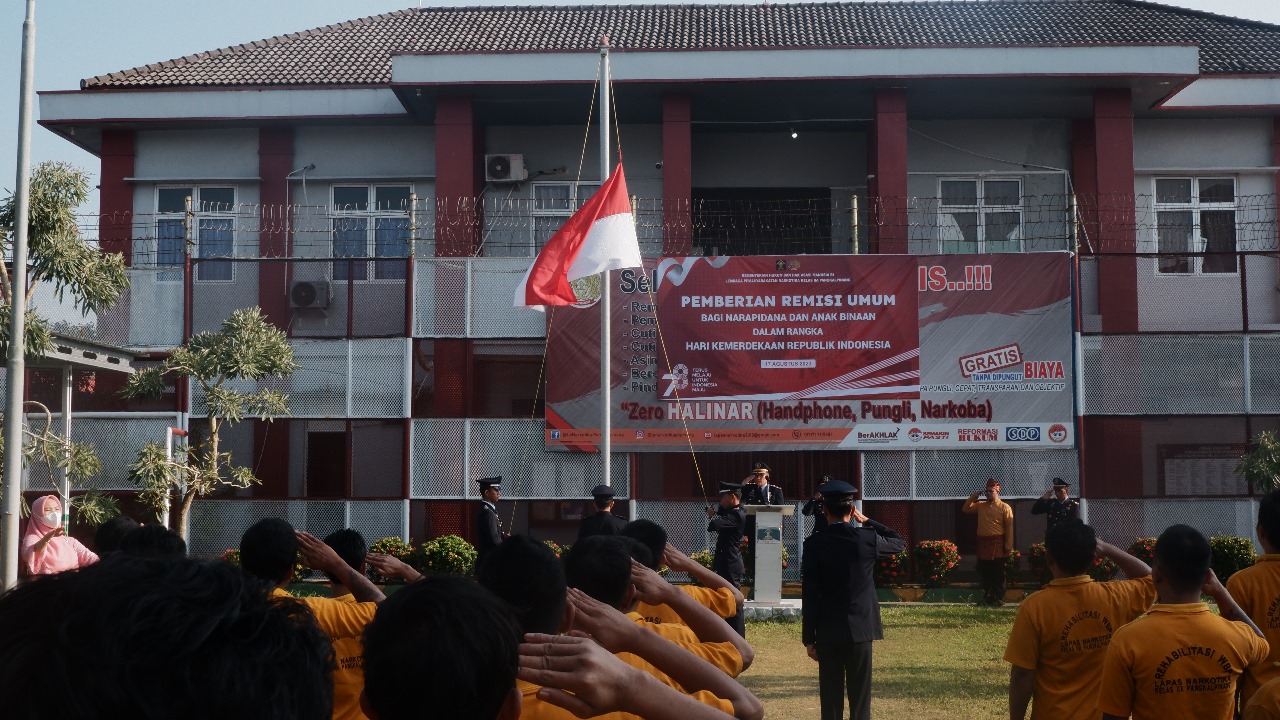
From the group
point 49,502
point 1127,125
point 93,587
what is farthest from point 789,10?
point 93,587

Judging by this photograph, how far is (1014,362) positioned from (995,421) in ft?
2.89

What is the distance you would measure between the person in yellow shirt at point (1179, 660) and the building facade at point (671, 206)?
12.9m

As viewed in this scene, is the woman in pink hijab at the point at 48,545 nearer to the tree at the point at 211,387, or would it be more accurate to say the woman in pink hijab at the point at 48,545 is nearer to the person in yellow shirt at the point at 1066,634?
the person in yellow shirt at the point at 1066,634

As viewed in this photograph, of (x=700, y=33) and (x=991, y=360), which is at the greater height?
(x=700, y=33)

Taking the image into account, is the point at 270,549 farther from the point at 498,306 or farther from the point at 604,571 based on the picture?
the point at 498,306

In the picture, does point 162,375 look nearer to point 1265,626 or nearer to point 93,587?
point 1265,626

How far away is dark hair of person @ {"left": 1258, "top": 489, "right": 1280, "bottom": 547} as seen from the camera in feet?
16.5

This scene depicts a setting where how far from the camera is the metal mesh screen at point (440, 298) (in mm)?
18000

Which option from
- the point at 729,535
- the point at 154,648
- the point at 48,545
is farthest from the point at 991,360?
the point at 154,648

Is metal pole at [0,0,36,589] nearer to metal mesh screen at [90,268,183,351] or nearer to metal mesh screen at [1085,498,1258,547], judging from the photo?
metal mesh screen at [90,268,183,351]

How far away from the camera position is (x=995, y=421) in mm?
17250

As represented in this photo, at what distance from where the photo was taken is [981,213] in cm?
2189

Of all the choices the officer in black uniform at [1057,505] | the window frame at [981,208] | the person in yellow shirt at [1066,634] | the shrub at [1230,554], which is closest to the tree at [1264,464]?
the shrub at [1230,554]

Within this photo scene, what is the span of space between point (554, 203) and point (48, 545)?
1425 centimetres
